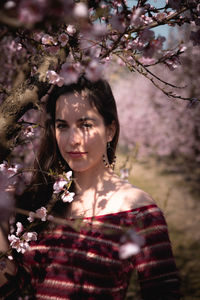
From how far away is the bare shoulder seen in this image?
164cm

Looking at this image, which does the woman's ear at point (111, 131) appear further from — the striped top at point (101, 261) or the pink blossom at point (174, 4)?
the pink blossom at point (174, 4)

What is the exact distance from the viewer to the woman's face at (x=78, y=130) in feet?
5.45

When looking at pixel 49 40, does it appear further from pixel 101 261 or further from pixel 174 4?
pixel 101 261

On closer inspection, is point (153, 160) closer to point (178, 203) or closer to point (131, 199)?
point (178, 203)

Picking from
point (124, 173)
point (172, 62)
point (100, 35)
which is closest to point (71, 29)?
point (100, 35)

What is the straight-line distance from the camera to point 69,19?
1.53 ft

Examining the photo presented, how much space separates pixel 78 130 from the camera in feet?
5.46

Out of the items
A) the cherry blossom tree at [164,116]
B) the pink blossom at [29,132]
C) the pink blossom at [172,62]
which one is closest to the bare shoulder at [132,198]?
the pink blossom at [29,132]

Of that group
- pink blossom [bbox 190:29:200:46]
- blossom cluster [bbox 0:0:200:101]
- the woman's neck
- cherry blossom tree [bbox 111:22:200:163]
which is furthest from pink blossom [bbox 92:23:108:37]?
cherry blossom tree [bbox 111:22:200:163]

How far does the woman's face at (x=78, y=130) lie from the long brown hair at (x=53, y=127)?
62mm

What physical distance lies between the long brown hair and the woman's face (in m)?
0.06

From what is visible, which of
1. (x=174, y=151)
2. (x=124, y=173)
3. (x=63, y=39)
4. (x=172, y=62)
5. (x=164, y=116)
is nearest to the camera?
(x=63, y=39)

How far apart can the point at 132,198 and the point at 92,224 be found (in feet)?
1.04

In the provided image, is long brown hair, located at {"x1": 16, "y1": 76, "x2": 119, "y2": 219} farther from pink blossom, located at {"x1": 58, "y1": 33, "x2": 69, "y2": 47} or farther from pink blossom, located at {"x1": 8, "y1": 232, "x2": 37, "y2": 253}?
pink blossom, located at {"x1": 58, "y1": 33, "x2": 69, "y2": 47}
